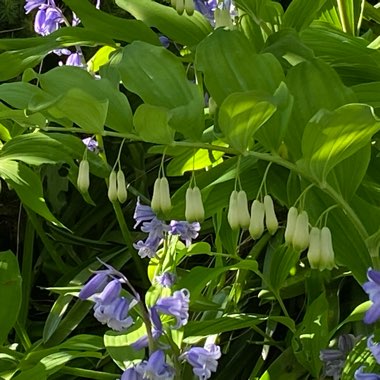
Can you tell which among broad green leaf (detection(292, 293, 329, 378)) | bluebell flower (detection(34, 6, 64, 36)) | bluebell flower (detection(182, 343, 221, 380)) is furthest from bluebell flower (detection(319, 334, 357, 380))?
bluebell flower (detection(34, 6, 64, 36))

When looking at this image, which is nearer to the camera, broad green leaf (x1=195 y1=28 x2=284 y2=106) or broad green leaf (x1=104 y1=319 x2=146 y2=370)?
broad green leaf (x1=195 y1=28 x2=284 y2=106)

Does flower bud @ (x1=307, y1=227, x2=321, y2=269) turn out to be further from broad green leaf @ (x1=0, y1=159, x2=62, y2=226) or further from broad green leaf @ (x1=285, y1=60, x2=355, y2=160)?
A: broad green leaf @ (x1=0, y1=159, x2=62, y2=226)

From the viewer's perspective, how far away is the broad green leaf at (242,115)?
23.0 inches

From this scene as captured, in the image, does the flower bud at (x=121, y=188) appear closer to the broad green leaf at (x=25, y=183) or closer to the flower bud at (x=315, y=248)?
the flower bud at (x=315, y=248)

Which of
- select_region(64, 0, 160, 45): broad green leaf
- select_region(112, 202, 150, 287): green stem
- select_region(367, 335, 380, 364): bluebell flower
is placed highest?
select_region(64, 0, 160, 45): broad green leaf

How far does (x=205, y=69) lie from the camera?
2.19ft

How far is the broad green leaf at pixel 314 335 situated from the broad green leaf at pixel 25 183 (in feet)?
1.19

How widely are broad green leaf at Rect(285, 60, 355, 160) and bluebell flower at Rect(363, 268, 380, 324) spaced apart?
0.51 feet

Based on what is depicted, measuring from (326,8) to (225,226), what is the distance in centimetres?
Result: 37

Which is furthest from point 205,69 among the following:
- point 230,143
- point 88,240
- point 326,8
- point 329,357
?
point 88,240

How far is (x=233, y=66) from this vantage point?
67 cm

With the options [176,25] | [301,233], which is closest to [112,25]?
[176,25]

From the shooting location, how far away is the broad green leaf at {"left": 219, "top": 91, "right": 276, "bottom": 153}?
1.92 ft

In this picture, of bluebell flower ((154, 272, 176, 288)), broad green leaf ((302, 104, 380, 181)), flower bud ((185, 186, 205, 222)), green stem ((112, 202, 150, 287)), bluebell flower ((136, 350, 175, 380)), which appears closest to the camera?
broad green leaf ((302, 104, 380, 181))
